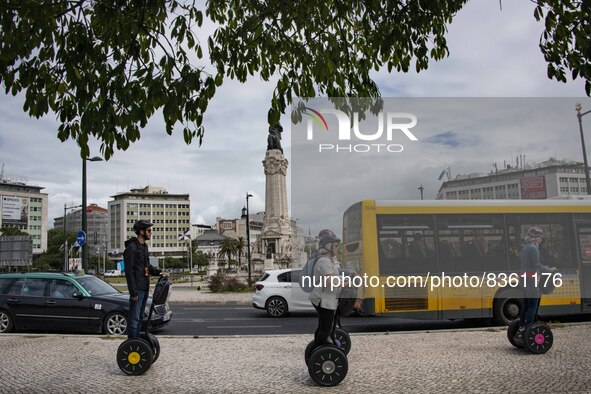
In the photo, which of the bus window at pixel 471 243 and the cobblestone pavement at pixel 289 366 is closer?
the cobblestone pavement at pixel 289 366

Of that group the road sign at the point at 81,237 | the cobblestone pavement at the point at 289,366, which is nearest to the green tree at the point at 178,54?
the cobblestone pavement at the point at 289,366

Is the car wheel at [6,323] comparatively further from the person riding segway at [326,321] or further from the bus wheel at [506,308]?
the bus wheel at [506,308]

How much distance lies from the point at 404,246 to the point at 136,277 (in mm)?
6021

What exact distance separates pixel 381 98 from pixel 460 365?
396 cm

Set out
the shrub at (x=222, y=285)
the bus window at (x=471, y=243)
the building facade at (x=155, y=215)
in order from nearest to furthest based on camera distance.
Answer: the bus window at (x=471, y=243) → the shrub at (x=222, y=285) → the building facade at (x=155, y=215)

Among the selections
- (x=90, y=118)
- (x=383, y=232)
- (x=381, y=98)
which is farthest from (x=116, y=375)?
(x=383, y=232)

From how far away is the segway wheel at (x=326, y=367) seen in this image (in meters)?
6.32

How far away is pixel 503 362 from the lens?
7.58 meters

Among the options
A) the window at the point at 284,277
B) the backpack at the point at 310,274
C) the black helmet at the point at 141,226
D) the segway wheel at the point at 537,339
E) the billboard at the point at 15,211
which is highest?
the billboard at the point at 15,211

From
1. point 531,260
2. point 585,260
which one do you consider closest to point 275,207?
point 585,260

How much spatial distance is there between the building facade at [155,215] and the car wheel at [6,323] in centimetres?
15532

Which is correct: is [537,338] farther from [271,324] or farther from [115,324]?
[115,324]

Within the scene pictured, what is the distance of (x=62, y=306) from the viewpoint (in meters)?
11.9

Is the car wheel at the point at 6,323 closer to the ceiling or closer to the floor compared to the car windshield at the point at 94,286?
closer to the floor
